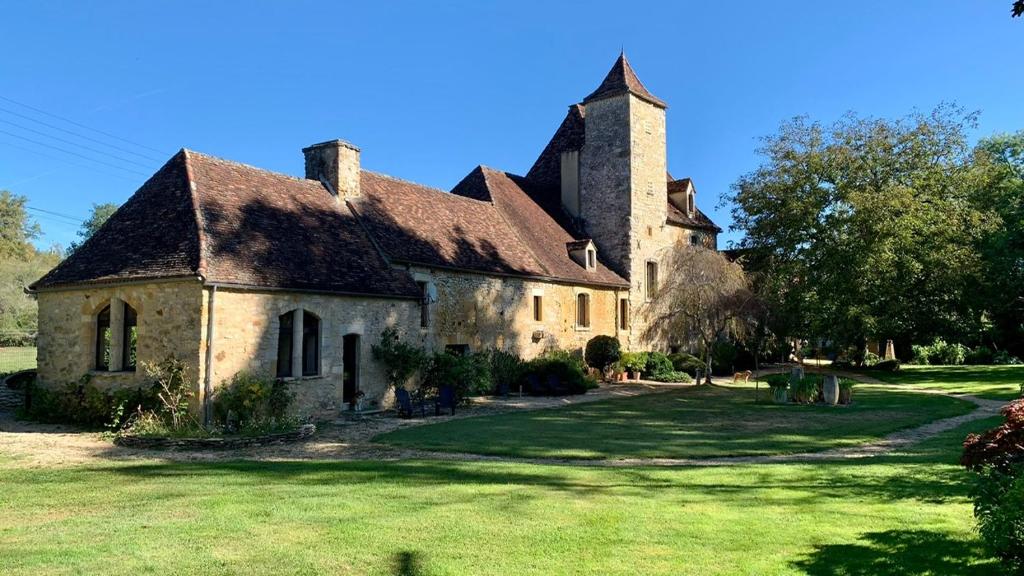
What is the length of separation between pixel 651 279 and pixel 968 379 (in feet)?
46.8

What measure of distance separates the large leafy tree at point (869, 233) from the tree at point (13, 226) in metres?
65.6

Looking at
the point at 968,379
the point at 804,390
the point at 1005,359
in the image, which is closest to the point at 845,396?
the point at 804,390

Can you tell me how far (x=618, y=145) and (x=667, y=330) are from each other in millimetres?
8621

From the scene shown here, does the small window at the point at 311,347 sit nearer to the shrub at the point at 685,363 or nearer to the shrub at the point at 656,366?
the shrub at the point at 656,366

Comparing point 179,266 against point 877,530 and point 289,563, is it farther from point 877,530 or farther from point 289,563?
point 877,530

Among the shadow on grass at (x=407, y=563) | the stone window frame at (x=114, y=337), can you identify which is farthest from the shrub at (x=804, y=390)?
the stone window frame at (x=114, y=337)

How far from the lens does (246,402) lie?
15477mm

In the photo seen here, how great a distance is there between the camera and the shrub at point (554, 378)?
2455 cm

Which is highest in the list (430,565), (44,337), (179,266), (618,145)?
(618,145)

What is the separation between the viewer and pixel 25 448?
13312 millimetres

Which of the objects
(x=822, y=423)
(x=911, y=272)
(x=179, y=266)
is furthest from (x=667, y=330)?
(x=179, y=266)

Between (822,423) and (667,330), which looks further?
(667,330)

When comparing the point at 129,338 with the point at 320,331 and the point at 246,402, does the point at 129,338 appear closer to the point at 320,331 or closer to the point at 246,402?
the point at 246,402

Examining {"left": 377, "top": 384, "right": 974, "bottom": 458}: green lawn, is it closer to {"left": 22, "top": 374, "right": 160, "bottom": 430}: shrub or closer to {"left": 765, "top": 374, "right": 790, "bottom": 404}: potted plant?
{"left": 765, "top": 374, "right": 790, "bottom": 404}: potted plant
